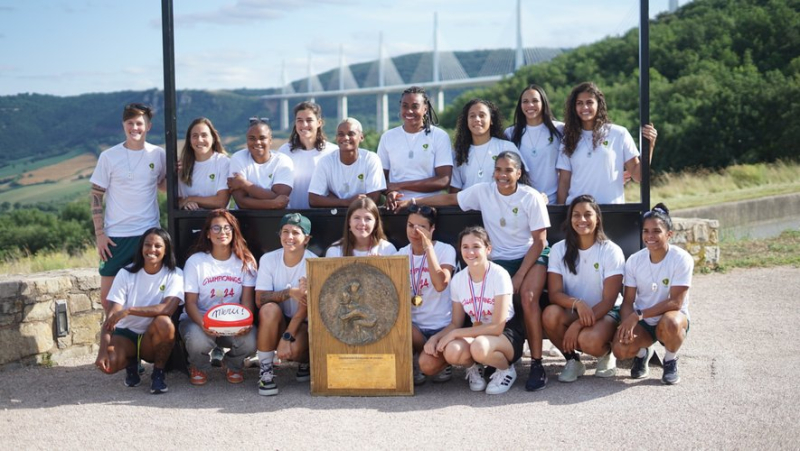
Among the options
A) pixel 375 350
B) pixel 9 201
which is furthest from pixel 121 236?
pixel 9 201

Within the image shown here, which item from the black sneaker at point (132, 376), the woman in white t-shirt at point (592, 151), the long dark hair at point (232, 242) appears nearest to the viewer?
the black sneaker at point (132, 376)

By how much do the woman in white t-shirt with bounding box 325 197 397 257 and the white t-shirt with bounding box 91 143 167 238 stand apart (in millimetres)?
1551

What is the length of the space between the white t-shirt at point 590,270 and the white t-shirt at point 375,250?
42.4 inches

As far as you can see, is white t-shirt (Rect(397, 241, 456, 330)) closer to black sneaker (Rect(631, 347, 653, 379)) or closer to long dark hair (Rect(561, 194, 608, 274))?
long dark hair (Rect(561, 194, 608, 274))

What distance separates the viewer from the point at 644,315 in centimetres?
588

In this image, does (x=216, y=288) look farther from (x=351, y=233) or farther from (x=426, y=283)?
(x=426, y=283)

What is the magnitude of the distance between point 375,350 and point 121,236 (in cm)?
225

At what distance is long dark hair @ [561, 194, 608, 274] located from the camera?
5977 millimetres

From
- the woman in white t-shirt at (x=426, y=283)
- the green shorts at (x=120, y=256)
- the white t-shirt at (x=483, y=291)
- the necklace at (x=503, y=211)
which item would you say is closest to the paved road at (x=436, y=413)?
the woman in white t-shirt at (x=426, y=283)

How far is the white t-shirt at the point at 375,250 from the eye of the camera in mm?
6070

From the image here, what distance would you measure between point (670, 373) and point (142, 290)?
3.55 metres

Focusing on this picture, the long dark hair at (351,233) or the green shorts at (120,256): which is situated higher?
the long dark hair at (351,233)

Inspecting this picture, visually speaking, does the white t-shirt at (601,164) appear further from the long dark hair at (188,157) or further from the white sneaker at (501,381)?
the long dark hair at (188,157)

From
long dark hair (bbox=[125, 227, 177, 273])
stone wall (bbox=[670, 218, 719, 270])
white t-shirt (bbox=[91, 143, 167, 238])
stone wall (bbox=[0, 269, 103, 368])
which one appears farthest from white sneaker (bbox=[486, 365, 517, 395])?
stone wall (bbox=[670, 218, 719, 270])
